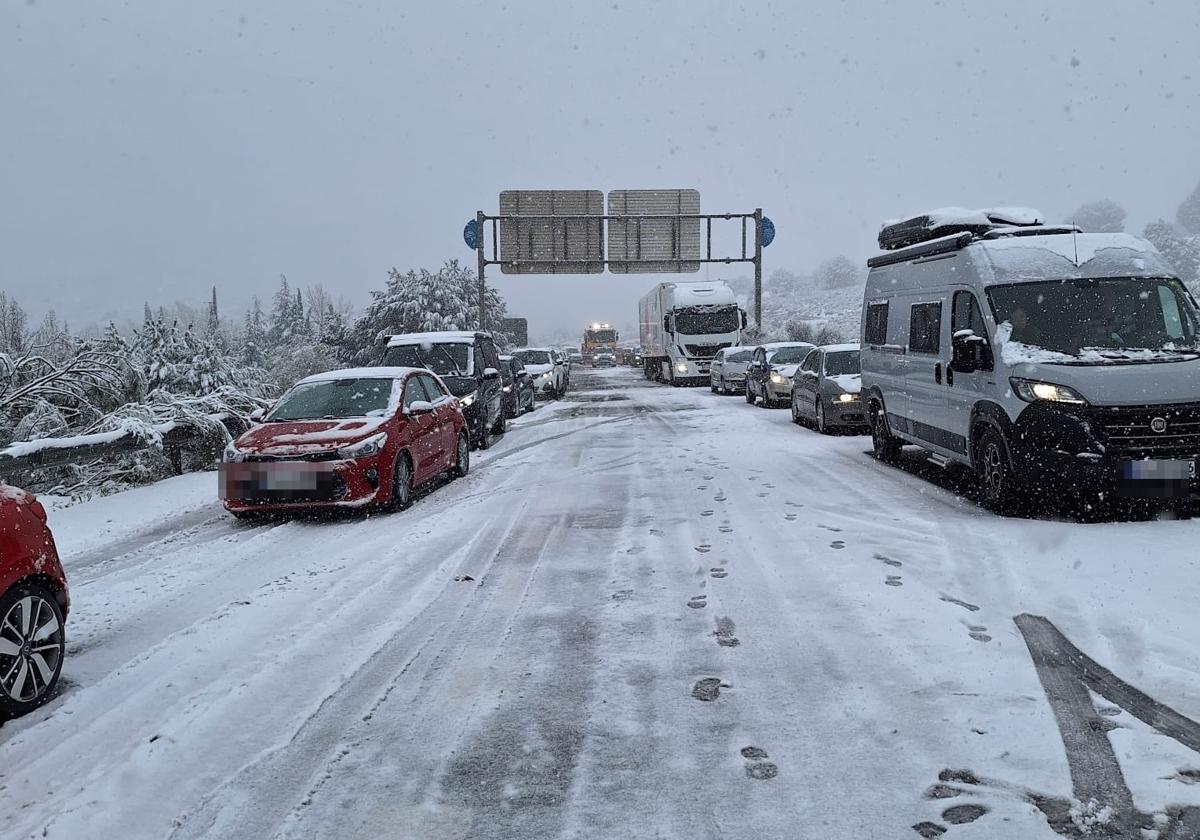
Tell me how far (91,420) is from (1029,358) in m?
11.0

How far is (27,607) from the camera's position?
154 inches

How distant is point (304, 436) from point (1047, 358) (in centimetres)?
678

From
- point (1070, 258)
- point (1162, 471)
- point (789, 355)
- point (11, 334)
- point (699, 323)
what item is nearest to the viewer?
point (1162, 471)

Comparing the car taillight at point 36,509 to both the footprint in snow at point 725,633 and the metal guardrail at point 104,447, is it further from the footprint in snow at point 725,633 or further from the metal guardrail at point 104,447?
the metal guardrail at point 104,447

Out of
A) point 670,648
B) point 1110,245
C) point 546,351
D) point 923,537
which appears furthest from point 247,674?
point 546,351

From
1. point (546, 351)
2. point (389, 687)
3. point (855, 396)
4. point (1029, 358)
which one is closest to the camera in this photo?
point (389, 687)

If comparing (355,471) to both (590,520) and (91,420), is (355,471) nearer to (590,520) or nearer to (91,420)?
(590,520)

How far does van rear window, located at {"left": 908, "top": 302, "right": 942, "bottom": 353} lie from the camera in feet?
29.8

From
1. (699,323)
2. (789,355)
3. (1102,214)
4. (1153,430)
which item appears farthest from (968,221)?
(1102,214)

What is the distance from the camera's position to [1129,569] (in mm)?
5734

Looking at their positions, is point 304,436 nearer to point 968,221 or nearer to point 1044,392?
point 1044,392

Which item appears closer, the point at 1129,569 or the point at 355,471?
Result: the point at 1129,569

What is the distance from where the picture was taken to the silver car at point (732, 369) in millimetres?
27844

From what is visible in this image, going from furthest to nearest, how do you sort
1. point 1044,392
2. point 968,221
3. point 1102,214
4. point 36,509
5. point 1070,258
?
point 1102,214 < point 968,221 < point 1070,258 < point 1044,392 < point 36,509
